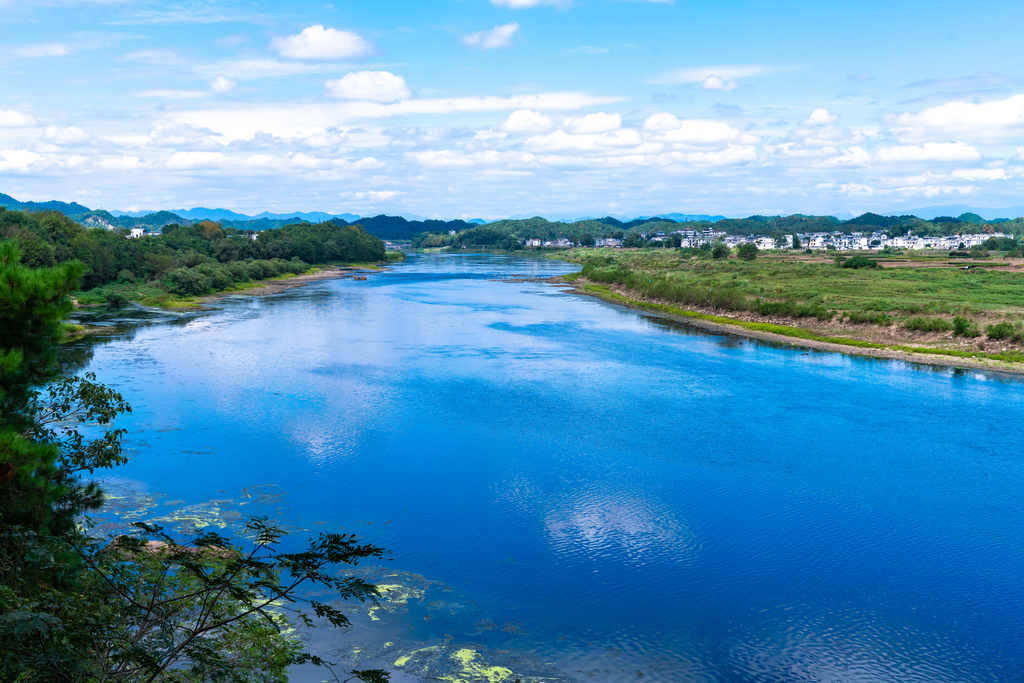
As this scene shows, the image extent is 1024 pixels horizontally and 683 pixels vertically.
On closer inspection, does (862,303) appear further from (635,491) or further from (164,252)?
(164,252)

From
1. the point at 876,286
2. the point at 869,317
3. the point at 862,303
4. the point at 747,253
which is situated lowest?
the point at 869,317

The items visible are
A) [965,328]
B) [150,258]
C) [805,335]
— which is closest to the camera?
[965,328]

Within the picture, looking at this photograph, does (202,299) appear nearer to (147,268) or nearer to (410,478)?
(147,268)

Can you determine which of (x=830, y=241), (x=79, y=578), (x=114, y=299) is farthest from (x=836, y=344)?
(x=830, y=241)

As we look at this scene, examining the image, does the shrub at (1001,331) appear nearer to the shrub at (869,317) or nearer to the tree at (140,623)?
the shrub at (869,317)

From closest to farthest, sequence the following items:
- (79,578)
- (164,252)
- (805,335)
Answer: (79,578)
(805,335)
(164,252)

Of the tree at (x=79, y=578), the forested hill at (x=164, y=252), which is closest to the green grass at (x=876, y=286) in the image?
the tree at (x=79, y=578)

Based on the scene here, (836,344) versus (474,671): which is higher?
(836,344)
